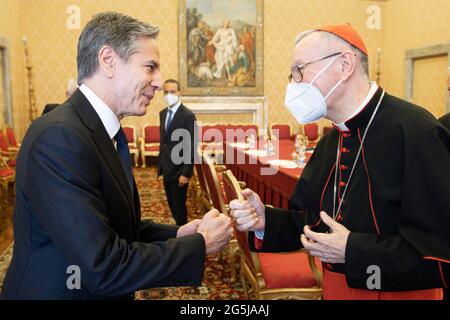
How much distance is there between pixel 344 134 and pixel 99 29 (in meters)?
1.10

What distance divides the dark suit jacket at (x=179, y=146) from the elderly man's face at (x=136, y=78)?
10.9 feet

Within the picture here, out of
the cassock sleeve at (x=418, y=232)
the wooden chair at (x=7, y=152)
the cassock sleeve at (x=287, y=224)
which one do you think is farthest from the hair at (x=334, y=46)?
the wooden chair at (x=7, y=152)

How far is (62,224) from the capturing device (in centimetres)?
122

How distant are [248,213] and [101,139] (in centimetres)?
79

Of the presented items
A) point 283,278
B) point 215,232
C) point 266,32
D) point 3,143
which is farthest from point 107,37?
point 266,32

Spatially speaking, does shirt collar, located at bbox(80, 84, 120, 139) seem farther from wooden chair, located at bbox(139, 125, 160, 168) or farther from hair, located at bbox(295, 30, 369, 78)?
wooden chair, located at bbox(139, 125, 160, 168)

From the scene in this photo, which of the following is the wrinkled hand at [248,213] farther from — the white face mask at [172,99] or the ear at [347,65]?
the white face mask at [172,99]

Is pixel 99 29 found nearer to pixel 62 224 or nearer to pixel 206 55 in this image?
pixel 62 224

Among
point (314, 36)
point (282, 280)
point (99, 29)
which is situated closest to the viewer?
point (99, 29)

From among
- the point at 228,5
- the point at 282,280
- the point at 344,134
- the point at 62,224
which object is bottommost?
the point at 282,280

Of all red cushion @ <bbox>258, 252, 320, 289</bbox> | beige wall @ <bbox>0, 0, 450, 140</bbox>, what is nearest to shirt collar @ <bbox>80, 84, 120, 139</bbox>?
red cushion @ <bbox>258, 252, 320, 289</bbox>

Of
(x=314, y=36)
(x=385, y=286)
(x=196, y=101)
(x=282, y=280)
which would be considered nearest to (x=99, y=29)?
(x=314, y=36)

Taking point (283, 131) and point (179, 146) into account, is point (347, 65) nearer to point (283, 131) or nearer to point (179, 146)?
point (179, 146)

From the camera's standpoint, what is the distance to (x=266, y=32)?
12039 mm
